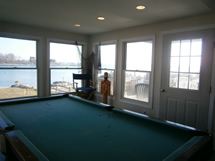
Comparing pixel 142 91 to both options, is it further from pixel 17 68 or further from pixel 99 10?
pixel 17 68

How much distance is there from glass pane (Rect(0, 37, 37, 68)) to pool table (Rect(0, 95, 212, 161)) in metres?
2.20

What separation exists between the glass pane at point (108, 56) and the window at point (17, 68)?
74.4 inches

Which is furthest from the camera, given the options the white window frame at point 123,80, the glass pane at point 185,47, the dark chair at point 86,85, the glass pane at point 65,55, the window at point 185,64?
the dark chair at point 86,85

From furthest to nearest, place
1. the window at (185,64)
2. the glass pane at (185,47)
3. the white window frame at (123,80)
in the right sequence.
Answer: the white window frame at (123,80)
the glass pane at (185,47)
the window at (185,64)

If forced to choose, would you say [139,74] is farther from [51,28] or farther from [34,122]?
[34,122]

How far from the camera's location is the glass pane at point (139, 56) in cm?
392

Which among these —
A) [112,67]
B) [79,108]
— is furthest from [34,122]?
[112,67]

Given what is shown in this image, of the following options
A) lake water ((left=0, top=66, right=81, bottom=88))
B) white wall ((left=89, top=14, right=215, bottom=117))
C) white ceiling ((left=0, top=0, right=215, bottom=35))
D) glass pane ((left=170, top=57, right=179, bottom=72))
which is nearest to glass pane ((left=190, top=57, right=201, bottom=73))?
glass pane ((left=170, top=57, right=179, bottom=72))

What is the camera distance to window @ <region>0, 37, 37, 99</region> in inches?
155

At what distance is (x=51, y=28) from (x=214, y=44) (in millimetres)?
3722

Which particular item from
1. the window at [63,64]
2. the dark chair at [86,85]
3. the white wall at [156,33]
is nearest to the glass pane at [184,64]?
the white wall at [156,33]

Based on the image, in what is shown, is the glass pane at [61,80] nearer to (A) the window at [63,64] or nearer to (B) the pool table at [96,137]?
(A) the window at [63,64]

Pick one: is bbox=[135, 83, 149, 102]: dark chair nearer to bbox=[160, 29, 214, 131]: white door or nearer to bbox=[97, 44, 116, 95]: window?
bbox=[160, 29, 214, 131]: white door

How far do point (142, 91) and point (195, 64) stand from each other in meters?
1.37
